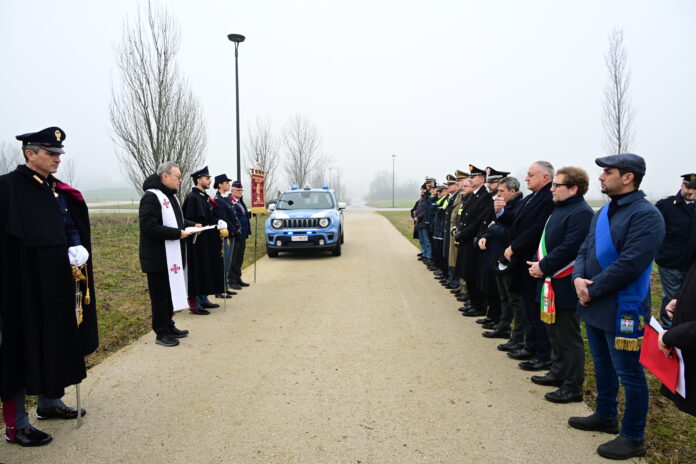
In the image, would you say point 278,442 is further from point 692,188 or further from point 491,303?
point 692,188

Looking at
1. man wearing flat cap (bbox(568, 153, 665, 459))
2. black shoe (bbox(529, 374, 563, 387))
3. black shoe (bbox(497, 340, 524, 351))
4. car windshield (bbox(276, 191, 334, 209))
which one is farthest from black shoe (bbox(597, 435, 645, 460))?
car windshield (bbox(276, 191, 334, 209))

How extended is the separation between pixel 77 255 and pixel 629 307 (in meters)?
4.00

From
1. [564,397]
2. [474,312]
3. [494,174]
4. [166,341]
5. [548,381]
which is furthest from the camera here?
[474,312]

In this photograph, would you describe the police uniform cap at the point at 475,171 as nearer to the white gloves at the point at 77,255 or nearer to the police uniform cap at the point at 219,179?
the police uniform cap at the point at 219,179

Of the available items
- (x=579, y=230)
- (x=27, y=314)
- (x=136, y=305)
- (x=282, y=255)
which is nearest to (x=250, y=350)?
(x=27, y=314)

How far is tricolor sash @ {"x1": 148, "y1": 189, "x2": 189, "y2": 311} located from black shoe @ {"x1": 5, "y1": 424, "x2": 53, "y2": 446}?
2.08 m

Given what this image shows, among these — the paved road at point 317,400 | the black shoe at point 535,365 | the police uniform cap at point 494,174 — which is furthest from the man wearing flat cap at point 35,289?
the police uniform cap at point 494,174

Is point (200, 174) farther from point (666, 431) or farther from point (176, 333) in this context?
point (666, 431)

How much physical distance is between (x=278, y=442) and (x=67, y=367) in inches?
64.4

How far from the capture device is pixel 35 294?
10.2ft

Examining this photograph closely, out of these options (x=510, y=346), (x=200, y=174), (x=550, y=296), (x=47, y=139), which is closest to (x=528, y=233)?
(x=550, y=296)

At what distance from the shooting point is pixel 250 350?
16.3 ft

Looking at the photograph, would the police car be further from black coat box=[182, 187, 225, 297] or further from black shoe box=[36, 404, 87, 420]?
black shoe box=[36, 404, 87, 420]

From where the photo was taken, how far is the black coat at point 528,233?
4285 millimetres
